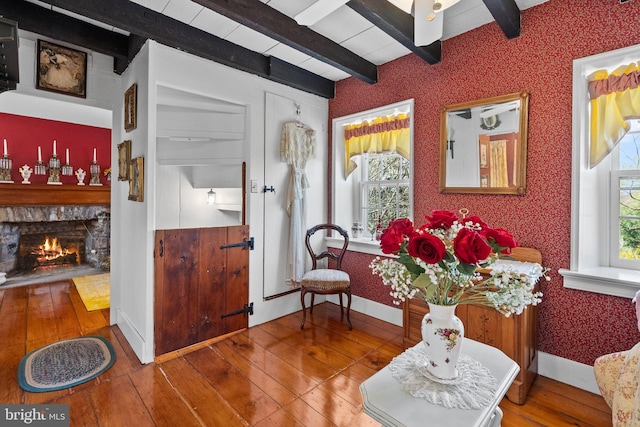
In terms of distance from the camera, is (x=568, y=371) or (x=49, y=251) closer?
(x=568, y=371)

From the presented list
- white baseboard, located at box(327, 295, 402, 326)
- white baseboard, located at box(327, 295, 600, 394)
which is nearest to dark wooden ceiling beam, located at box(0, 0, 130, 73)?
white baseboard, located at box(327, 295, 402, 326)

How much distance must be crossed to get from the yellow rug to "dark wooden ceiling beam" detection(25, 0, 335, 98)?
282cm

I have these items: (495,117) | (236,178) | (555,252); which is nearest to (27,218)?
(236,178)

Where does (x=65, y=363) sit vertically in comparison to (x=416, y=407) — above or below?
below

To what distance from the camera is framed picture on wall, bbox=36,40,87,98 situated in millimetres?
2535

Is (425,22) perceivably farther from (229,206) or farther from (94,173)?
(94,173)

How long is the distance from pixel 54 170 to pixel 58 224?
929 mm

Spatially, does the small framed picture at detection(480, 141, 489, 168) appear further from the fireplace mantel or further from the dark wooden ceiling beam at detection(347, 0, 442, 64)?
the fireplace mantel

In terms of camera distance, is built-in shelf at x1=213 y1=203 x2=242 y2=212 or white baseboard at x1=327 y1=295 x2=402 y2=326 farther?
built-in shelf at x1=213 y1=203 x2=242 y2=212

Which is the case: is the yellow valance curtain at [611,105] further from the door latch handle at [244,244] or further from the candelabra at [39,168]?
the candelabra at [39,168]

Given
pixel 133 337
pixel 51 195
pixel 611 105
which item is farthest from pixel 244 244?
pixel 51 195

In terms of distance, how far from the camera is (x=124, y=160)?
2705 millimetres

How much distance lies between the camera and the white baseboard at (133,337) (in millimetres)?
2270

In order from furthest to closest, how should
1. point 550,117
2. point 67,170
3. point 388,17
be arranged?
point 67,170, point 550,117, point 388,17
